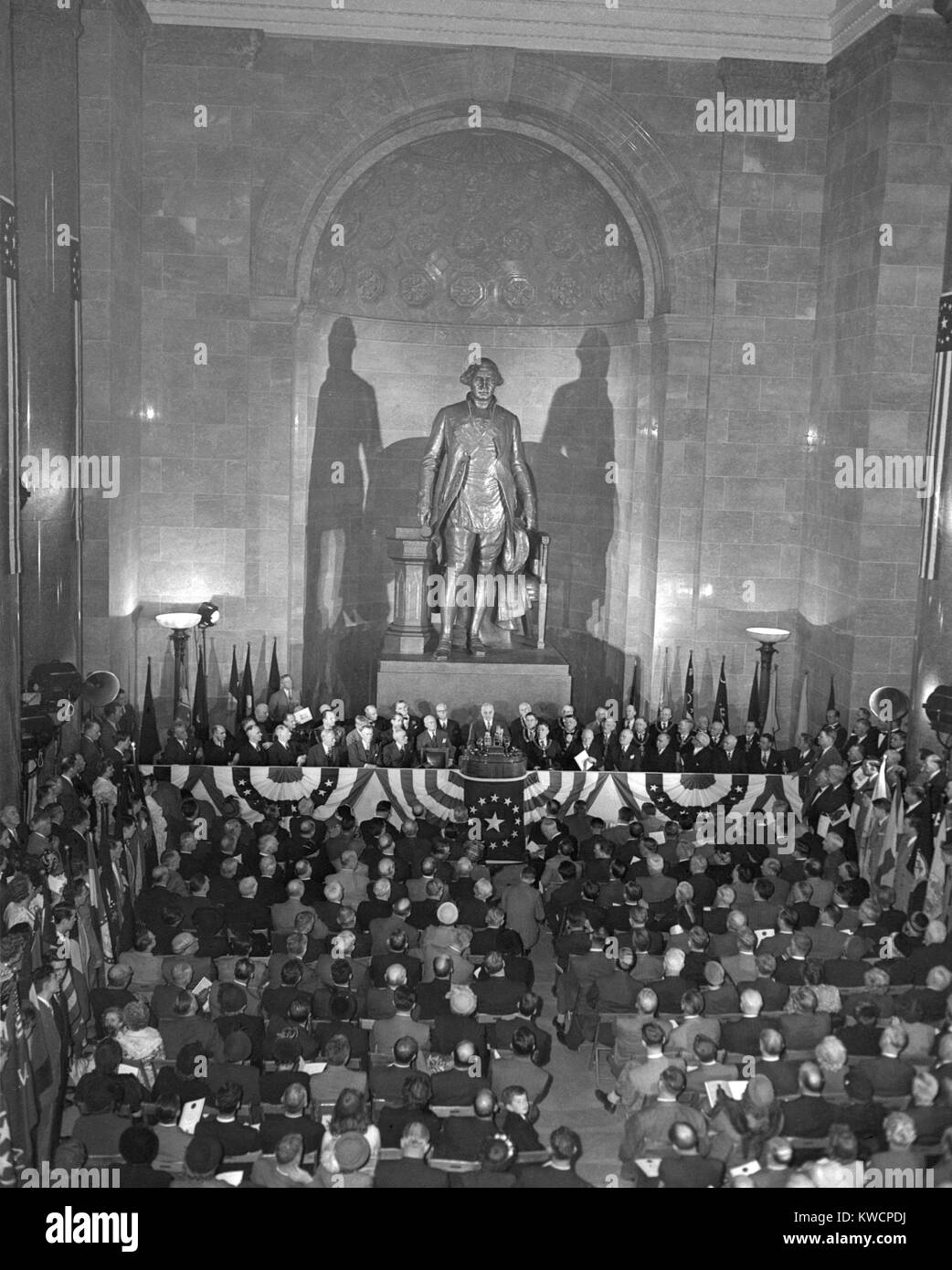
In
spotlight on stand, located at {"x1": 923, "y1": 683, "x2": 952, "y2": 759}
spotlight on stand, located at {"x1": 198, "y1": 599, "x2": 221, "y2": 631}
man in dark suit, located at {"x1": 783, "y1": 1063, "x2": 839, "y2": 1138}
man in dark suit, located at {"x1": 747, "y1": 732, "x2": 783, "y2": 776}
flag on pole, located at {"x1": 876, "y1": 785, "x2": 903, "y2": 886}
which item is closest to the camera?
man in dark suit, located at {"x1": 783, "y1": 1063, "x2": 839, "y2": 1138}

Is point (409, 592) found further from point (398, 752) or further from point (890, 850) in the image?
point (890, 850)

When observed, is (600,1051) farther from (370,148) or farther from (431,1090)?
(370,148)

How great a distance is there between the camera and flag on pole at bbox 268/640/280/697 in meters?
18.9

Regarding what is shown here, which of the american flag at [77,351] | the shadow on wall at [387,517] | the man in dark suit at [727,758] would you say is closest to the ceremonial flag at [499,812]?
the man in dark suit at [727,758]

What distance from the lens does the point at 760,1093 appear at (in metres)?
7.95

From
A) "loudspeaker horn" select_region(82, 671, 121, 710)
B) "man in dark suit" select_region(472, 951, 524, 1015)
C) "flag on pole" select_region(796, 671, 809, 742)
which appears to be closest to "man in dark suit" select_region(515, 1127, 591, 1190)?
"man in dark suit" select_region(472, 951, 524, 1015)

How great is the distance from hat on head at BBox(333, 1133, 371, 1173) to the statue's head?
13.1m

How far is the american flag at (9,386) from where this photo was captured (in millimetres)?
12453

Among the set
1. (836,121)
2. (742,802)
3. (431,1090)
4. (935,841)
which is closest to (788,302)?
(836,121)

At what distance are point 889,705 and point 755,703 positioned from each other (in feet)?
7.43

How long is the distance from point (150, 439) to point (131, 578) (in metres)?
2.01

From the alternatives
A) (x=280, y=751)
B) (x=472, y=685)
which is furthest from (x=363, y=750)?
(x=472, y=685)

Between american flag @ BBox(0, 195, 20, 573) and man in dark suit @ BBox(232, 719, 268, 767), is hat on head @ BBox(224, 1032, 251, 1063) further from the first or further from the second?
man in dark suit @ BBox(232, 719, 268, 767)

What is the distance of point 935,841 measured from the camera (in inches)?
496
